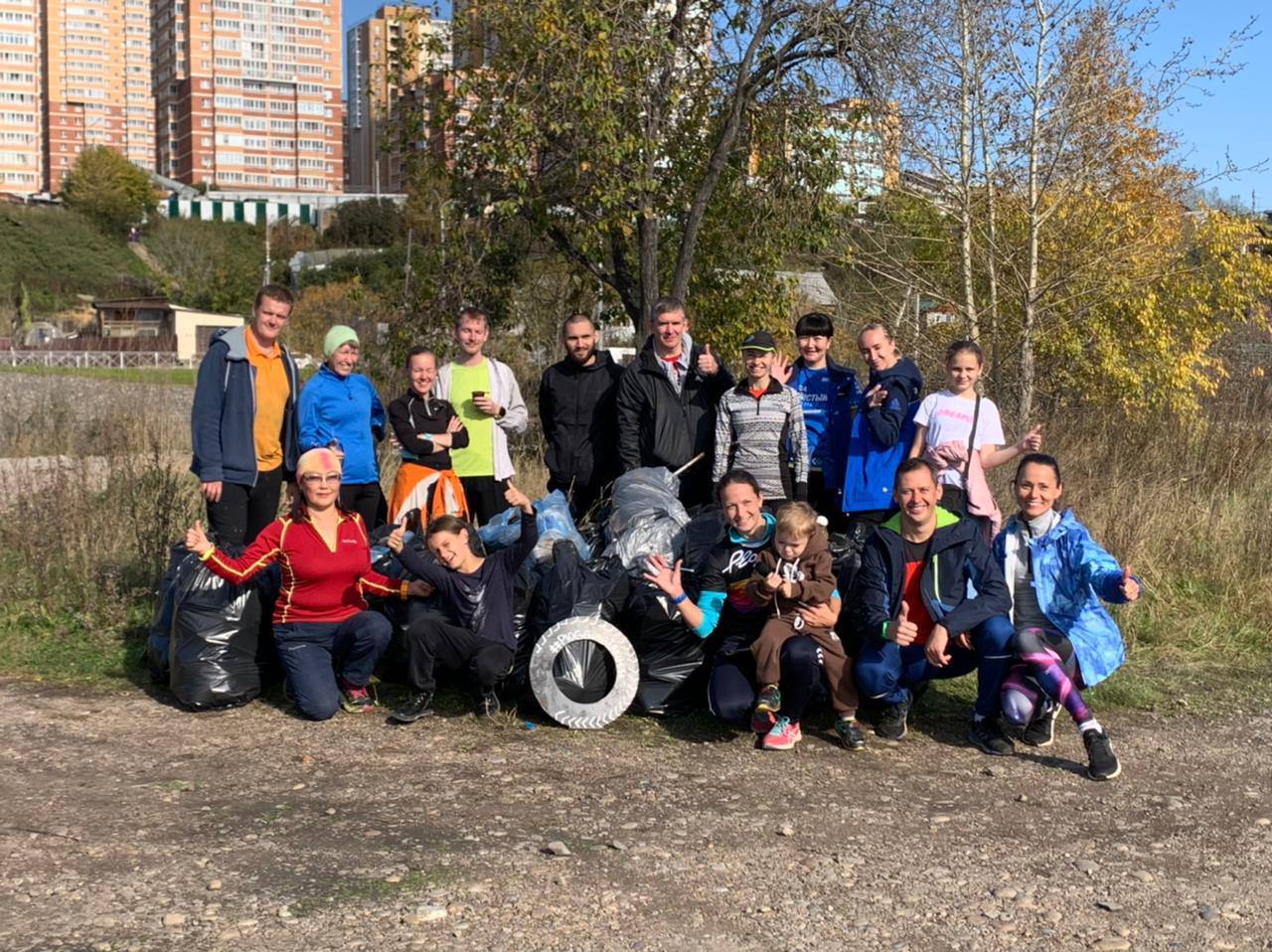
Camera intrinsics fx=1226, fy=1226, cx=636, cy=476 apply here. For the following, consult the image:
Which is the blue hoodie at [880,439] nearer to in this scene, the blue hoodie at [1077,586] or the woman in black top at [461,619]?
the blue hoodie at [1077,586]

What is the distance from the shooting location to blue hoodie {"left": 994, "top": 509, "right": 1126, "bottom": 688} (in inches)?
194

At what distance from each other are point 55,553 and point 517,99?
539cm

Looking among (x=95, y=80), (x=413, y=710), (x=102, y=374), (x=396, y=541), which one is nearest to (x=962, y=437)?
(x=396, y=541)

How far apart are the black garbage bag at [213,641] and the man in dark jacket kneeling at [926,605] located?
2641 mm

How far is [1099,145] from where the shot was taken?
35.0 feet

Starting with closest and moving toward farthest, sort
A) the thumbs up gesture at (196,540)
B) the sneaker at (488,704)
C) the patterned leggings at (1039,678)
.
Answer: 1. the patterned leggings at (1039,678)
2. the thumbs up gesture at (196,540)
3. the sneaker at (488,704)

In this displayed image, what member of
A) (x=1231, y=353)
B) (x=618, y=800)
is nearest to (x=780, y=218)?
(x=1231, y=353)

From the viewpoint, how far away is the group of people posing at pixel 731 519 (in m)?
4.95

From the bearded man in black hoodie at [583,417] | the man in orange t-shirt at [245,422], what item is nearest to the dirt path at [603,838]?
the man in orange t-shirt at [245,422]

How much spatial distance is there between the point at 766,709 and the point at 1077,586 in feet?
A: 4.59

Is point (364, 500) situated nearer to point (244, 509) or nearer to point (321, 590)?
point (244, 509)

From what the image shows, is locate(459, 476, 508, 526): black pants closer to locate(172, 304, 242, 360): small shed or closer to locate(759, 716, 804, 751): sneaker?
locate(759, 716, 804, 751): sneaker

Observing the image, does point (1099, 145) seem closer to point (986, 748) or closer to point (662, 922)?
point (986, 748)

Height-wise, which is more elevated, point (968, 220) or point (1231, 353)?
point (968, 220)
